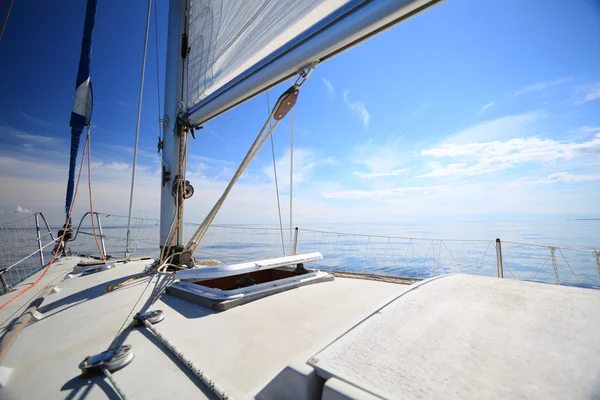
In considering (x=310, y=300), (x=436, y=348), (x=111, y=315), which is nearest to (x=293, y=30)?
(x=310, y=300)

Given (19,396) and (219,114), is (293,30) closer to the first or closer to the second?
(219,114)

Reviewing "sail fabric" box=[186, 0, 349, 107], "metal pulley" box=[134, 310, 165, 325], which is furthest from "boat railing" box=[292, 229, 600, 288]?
"sail fabric" box=[186, 0, 349, 107]

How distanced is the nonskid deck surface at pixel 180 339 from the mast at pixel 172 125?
144 centimetres

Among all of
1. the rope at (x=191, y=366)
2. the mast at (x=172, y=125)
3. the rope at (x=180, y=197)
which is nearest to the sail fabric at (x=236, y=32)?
the mast at (x=172, y=125)

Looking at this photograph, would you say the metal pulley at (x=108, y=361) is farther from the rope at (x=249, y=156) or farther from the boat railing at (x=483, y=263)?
the boat railing at (x=483, y=263)

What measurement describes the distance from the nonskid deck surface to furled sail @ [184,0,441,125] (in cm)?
170

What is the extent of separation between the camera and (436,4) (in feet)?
4.65

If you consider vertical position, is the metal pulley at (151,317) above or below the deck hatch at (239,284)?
below

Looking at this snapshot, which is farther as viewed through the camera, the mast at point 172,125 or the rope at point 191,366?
the mast at point 172,125

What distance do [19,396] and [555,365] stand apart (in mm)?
1951

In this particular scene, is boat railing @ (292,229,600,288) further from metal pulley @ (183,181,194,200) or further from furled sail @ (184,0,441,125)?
furled sail @ (184,0,441,125)

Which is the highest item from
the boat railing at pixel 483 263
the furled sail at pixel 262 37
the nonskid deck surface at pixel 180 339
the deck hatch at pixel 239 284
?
the furled sail at pixel 262 37

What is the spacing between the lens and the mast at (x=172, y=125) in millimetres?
3652

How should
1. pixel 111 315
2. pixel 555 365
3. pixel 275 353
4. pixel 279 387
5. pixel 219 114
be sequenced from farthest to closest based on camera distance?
pixel 219 114 → pixel 111 315 → pixel 275 353 → pixel 279 387 → pixel 555 365
